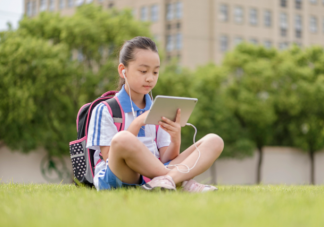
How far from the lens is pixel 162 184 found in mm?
3037

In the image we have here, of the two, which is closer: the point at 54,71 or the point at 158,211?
the point at 158,211

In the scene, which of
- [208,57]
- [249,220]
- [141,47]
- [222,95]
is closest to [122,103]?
[141,47]

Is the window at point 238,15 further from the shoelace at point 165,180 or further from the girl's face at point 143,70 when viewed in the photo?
the shoelace at point 165,180

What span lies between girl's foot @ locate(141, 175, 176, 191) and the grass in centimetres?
25

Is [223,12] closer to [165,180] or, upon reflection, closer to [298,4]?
[298,4]

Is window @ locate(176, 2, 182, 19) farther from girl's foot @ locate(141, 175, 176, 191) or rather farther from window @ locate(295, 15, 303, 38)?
girl's foot @ locate(141, 175, 176, 191)

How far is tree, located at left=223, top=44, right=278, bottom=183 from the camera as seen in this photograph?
2217cm

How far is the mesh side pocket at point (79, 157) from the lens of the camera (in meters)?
3.61

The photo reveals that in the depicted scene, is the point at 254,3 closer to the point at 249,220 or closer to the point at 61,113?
the point at 61,113

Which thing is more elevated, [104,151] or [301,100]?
[301,100]

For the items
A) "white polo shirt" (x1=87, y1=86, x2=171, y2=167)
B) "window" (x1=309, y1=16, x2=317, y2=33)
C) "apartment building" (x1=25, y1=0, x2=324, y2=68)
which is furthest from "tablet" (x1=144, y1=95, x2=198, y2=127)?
"window" (x1=309, y1=16, x2=317, y2=33)

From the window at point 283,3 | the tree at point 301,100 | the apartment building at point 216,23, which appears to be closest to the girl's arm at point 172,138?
the tree at point 301,100

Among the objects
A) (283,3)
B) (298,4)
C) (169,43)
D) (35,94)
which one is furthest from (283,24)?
(35,94)

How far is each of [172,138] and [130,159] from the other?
49cm
